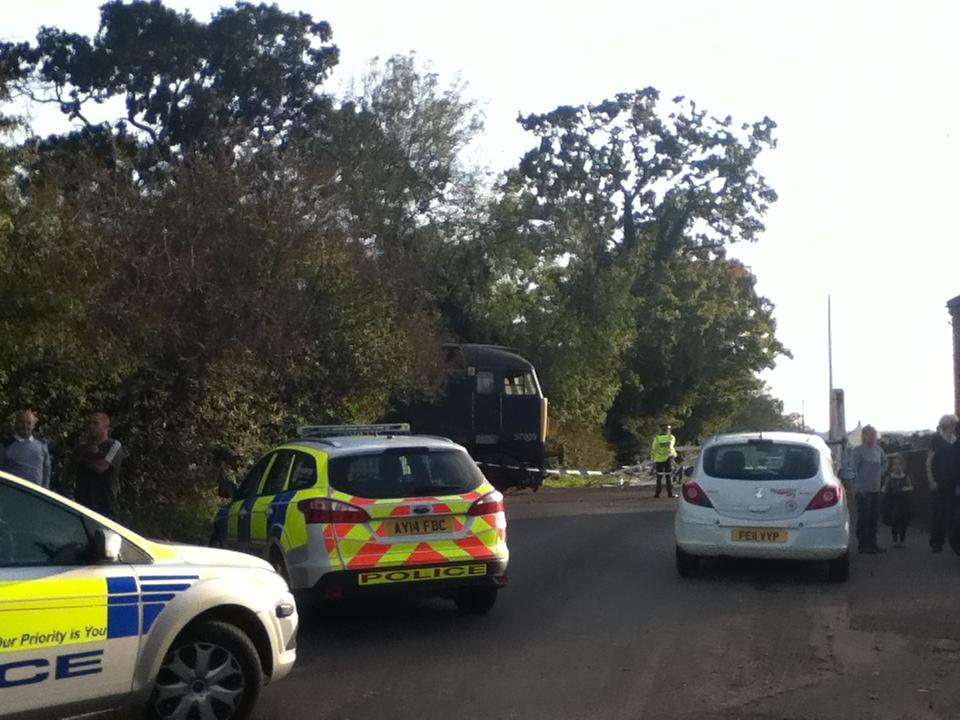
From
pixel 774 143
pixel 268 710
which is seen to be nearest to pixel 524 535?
pixel 268 710

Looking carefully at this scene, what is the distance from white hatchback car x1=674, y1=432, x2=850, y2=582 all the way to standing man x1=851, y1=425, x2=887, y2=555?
2.45 meters

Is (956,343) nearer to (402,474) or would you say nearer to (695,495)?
(695,495)

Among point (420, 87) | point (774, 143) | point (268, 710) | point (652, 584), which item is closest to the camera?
point (268, 710)

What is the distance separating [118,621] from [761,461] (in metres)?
8.75

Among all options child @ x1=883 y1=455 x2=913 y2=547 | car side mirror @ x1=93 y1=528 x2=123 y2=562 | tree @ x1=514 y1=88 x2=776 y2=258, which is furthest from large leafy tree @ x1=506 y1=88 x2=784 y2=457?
car side mirror @ x1=93 y1=528 x2=123 y2=562

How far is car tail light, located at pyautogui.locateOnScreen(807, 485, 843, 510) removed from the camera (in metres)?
13.9

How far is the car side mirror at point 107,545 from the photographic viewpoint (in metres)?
6.91

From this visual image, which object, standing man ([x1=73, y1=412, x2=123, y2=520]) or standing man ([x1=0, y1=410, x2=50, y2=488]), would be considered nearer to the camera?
standing man ([x1=0, y1=410, x2=50, y2=488])

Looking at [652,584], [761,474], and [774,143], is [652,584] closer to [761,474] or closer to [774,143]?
[761,474]

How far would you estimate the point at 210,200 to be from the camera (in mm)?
22156

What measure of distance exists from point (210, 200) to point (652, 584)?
37.1 feet

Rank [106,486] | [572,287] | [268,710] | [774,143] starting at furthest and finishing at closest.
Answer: [774,143] < [572,287] < [106,486] < [268,710]

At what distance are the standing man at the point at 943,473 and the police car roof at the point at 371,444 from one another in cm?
722

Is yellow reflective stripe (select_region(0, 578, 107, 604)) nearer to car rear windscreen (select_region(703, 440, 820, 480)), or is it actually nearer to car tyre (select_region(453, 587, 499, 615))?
car tyre (select_region(453, 587, 499, 615))
